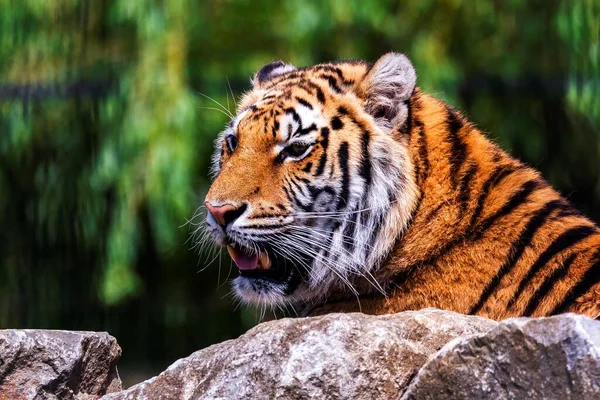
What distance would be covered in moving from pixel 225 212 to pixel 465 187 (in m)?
0.61

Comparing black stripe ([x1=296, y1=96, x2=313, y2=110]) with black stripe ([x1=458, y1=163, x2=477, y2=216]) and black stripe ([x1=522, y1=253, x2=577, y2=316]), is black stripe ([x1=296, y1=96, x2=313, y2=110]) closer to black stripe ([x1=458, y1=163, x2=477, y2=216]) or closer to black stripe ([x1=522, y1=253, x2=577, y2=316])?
black stripe ([x1=458, y1=163, x2=477, y2=216])

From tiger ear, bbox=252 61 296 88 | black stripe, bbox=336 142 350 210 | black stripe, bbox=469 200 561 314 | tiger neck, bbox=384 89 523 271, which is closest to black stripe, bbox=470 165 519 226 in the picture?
tiger neck, bbox=384 89 523 271

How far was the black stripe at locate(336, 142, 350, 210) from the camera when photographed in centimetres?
263

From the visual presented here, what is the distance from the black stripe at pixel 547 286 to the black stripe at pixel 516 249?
91 mm

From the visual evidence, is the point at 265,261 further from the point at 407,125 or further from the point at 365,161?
the point at 407,125

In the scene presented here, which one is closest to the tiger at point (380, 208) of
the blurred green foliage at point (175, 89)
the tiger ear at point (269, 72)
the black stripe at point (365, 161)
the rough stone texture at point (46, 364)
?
the black stripe at point (365, 161)

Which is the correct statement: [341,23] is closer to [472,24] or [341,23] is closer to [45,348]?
[472,24]

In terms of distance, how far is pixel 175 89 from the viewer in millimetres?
4176

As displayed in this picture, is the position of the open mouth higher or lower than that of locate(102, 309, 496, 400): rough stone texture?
lower

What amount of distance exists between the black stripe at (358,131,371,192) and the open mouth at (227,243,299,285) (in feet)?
0.98

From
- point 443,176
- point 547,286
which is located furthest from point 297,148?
point 547,286

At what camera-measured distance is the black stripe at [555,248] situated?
90.7 inches

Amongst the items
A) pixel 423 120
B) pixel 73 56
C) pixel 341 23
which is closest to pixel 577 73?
pixel 341 23

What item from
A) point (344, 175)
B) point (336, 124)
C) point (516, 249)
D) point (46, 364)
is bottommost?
point (46, 364)
